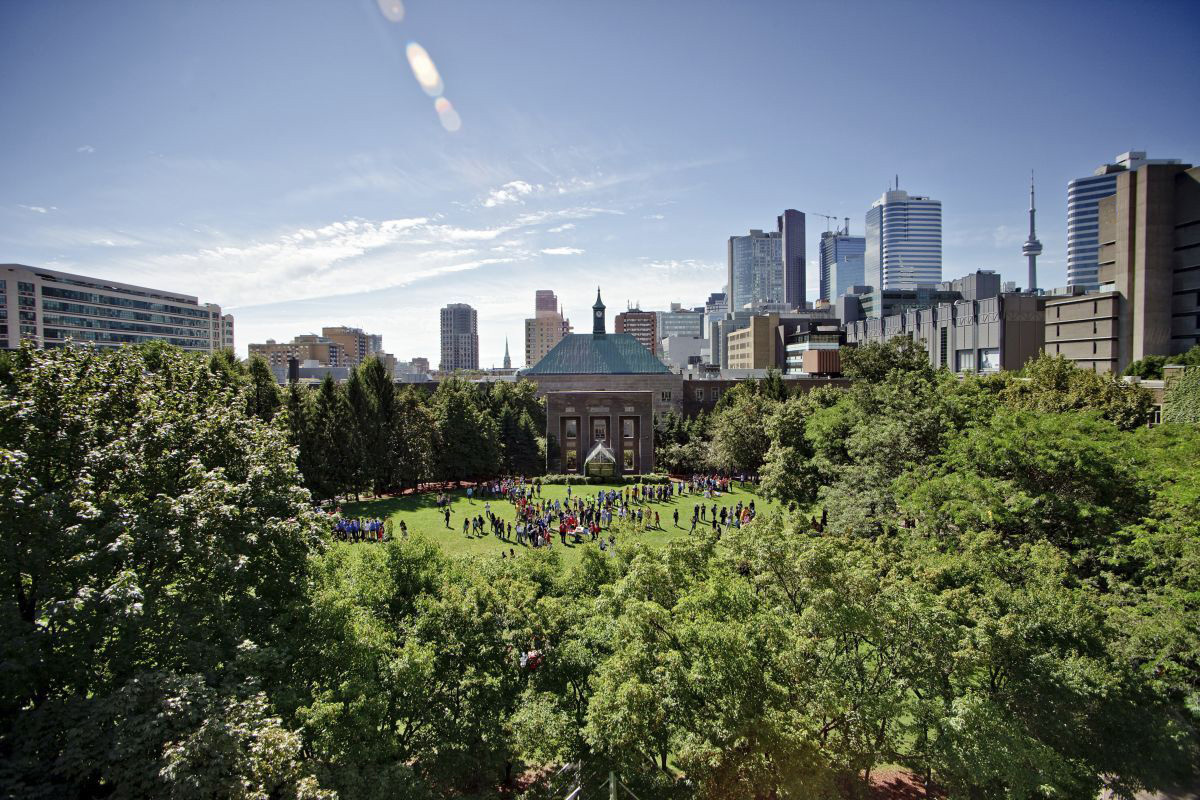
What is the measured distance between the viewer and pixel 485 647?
43.1 feet

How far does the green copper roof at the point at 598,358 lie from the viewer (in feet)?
219

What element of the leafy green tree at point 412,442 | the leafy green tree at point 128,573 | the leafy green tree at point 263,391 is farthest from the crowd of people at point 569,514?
the leafy green tree at point 128,573

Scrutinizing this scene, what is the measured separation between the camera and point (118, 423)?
11.7 meters

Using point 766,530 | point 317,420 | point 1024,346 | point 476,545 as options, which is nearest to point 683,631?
point 766,530

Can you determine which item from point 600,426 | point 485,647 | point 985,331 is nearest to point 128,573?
point 485,647

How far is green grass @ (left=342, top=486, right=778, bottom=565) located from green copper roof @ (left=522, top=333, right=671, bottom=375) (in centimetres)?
2247

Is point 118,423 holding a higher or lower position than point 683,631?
higher

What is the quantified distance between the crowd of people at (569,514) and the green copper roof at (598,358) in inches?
887

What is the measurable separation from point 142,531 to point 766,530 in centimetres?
1272

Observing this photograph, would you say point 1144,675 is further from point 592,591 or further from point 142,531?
point 142,531

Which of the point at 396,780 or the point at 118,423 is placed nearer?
the point at 396,780

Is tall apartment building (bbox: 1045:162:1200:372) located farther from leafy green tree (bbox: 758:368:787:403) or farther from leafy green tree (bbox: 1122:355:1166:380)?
leafy green tree (bbox: 758:368:787:403)

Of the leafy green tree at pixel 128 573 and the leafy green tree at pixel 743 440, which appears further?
the leafy green tree at pixel 743 440

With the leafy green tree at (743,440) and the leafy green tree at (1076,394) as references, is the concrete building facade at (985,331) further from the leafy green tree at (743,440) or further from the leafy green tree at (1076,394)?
the leafy green tree at (1076,394)
